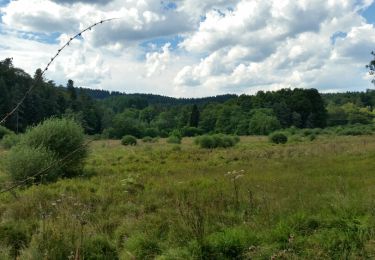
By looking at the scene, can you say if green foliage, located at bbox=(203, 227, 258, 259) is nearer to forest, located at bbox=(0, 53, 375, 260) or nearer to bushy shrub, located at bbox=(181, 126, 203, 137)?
forest, located at bbox=(0, 53, 375, 260)

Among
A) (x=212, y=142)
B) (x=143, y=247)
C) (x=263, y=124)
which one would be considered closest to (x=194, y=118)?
(x=263, y=124)

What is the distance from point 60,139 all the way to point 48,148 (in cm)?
94

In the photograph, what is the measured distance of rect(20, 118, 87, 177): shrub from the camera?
1838 cm

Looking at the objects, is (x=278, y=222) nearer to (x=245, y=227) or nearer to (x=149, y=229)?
(x=245, y=227)

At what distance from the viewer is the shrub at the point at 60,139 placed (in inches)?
723

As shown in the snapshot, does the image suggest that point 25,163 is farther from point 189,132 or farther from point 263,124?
point 263,124

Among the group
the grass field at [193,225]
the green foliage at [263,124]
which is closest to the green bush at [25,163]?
the grass field at [193,225]

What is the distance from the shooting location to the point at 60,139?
61.2ft

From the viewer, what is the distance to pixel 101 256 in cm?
707

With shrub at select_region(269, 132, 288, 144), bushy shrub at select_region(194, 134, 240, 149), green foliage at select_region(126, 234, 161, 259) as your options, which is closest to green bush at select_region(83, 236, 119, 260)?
green foliage at select_region(126, 234, 161, 259)

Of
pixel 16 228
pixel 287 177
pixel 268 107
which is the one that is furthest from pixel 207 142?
pixel 268 107

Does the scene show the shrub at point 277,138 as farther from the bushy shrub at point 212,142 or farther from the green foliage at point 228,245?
the green foliage at point 228,245

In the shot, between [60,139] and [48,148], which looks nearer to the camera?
[48,148]

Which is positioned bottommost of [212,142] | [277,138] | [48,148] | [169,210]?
[277,138]
